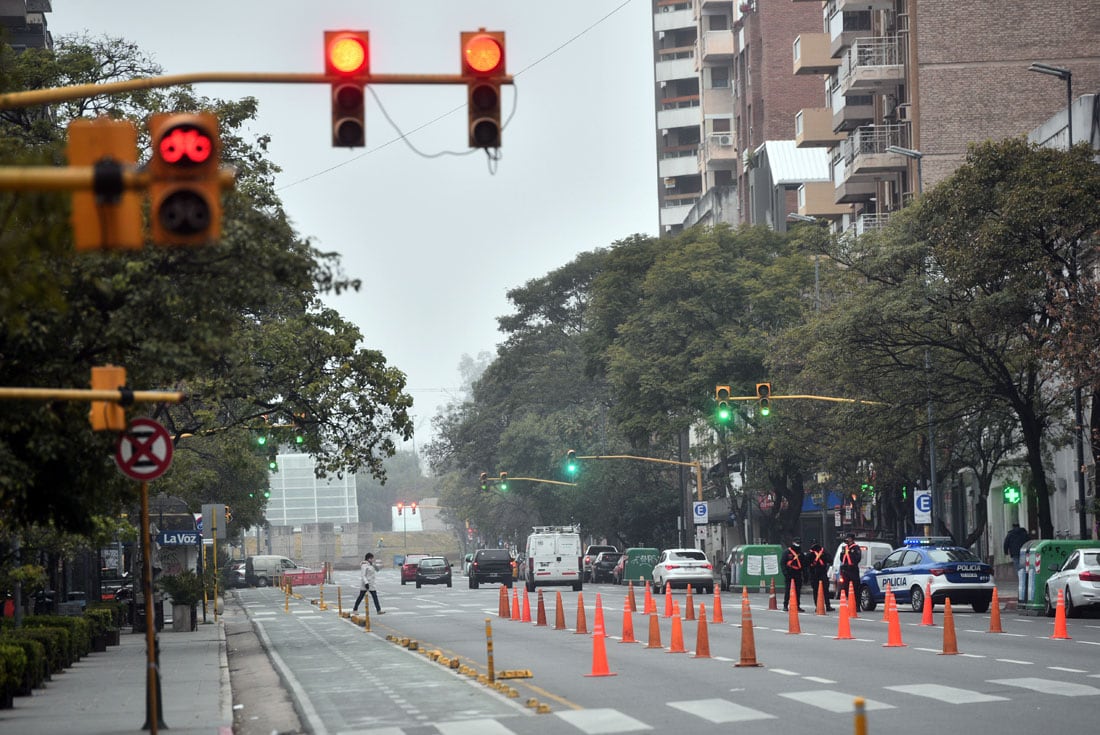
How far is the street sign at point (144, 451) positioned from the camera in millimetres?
15531

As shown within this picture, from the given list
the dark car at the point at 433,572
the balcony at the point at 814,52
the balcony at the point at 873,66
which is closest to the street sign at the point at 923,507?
the balcony at the point at 873,66

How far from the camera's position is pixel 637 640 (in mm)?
28594

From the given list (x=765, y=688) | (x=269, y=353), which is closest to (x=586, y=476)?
(x=269, y=353)

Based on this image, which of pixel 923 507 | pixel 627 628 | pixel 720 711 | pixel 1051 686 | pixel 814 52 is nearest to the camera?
pixel 720 711

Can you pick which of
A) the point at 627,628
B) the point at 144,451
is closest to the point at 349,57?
the point at 144,451

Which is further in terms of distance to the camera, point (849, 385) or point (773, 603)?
point (849, 385)

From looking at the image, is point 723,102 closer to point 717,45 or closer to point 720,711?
point 717,45

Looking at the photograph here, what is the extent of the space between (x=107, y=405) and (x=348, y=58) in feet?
15.0

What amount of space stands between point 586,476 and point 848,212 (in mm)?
17844

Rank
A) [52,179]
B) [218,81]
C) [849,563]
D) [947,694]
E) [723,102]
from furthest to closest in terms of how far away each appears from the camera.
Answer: [723,102] → [849,563] → [947,694] → [218,81] → [52,179]

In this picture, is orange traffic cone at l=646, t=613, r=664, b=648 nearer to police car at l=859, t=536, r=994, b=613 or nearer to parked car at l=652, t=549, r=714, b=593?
police car at l=859, t=536, r=994, b=613

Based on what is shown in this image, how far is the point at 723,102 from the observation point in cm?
11194

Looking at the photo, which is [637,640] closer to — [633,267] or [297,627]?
[297,627]

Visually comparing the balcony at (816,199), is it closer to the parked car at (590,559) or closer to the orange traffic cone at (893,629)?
the parked car at (590,559)
